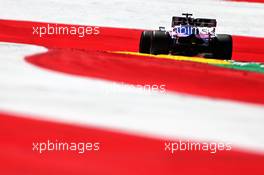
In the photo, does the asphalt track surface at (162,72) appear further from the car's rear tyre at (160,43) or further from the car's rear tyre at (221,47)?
the car's rear tyre at (221,47)

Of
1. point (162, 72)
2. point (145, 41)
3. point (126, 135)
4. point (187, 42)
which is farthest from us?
point (145, 41)

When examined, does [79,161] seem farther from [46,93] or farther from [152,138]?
[46,93]

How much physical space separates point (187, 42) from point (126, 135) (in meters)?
2.04

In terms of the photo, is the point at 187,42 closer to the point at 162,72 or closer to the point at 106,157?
the point at 162,72

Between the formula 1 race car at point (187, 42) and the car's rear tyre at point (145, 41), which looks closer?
the formula 1 race car at point (187, 42)

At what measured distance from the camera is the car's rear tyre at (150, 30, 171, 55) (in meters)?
3.86

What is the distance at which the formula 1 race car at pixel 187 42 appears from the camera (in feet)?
12.5

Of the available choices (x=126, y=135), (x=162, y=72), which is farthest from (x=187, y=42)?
(x=126, y=135)

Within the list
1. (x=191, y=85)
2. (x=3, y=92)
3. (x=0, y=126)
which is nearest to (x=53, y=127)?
(x=0, y=126)

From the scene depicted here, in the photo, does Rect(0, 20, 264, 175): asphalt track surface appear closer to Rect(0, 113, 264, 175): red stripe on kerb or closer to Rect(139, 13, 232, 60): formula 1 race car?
Rect(0, 113, 264, 175): red stripe on kerb

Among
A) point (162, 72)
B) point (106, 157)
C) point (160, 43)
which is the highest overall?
point (160, 43)

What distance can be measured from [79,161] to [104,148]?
158 millimetres

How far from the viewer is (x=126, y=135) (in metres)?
1.99

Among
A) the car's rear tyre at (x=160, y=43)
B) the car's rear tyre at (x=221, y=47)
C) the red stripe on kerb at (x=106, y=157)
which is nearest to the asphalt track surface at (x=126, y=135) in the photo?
the red stripe on kerb at (x=106, y=157)
